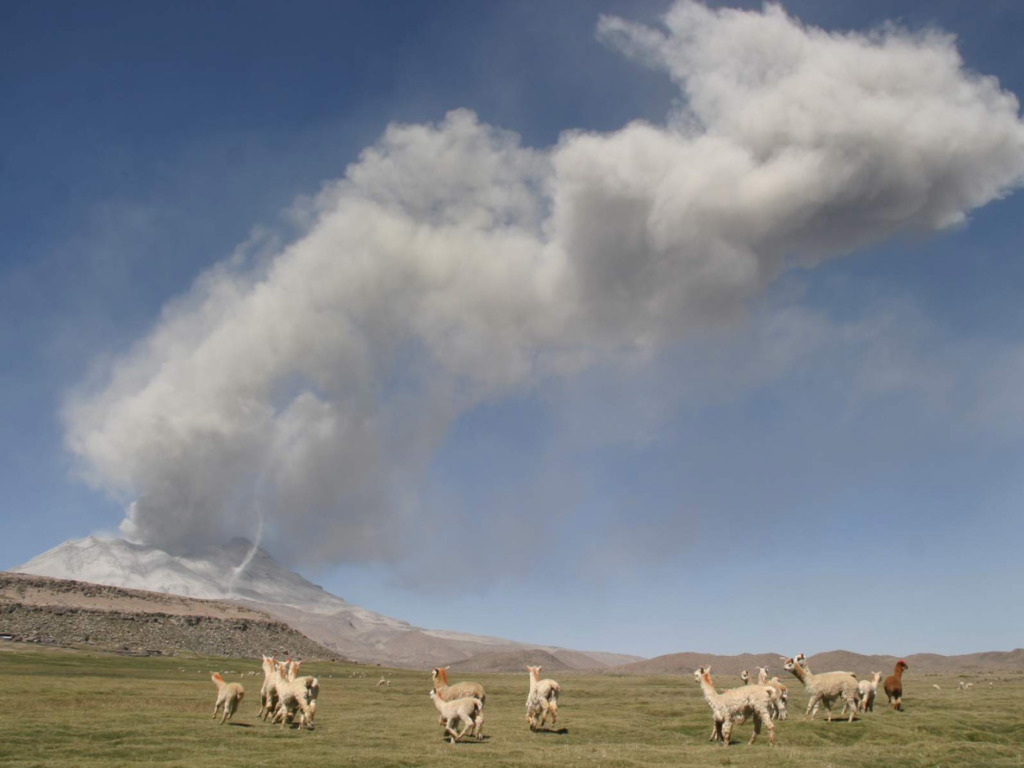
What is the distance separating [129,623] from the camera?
162 meters

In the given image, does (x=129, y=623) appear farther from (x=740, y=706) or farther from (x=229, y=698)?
(x=740, y=706)

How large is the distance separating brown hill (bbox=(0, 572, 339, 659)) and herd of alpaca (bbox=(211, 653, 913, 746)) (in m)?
134

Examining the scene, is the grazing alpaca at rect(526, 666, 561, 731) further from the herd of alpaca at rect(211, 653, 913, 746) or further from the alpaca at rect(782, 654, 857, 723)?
the alpaca at rect(782, 654, 857, 723)

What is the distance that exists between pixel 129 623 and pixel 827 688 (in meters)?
168

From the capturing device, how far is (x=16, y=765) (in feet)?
66.6

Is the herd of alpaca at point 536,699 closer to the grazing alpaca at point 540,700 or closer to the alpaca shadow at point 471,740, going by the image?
the grazing alpaca at point 540,700

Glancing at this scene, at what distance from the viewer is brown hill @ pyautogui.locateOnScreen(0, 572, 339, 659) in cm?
14775

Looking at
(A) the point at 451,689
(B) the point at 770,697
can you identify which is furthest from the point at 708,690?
(A) the point at 451,689

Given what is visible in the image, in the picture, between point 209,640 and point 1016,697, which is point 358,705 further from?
point 209,640

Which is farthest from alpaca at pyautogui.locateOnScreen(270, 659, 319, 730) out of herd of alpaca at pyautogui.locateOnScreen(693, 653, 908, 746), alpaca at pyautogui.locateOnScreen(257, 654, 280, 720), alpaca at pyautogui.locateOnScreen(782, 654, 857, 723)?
alpaca at pyautogui.locateOnScreen(782, 654, 857, 723)

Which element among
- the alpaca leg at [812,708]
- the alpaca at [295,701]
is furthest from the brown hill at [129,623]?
the alpaca leg at [812,708]

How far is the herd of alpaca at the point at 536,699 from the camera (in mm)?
27438

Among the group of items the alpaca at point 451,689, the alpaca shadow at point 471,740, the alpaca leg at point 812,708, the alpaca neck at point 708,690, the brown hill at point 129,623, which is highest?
the alpaca neck at point 708,690

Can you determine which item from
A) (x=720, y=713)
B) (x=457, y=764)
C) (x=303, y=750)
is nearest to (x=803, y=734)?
(x=720, y=713)
